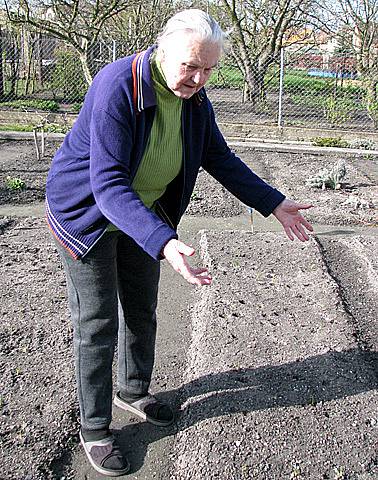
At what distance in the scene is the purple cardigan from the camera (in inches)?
76.9

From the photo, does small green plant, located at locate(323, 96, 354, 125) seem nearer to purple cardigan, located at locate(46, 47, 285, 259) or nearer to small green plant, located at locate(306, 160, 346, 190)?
small green plant, located at locate(306, 160, 346, 190)

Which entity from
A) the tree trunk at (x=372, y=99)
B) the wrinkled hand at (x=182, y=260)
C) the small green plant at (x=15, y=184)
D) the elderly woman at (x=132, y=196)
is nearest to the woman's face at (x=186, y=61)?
the elderly woman at (x=132, y=196)

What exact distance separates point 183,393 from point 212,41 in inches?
69.5

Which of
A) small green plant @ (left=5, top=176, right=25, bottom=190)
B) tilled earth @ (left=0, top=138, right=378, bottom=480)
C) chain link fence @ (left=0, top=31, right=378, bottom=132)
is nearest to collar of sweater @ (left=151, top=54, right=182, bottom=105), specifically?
tilled earth @ (left=0, top=138, right=378, bottom=480)

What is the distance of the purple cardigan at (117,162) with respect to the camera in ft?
6.41

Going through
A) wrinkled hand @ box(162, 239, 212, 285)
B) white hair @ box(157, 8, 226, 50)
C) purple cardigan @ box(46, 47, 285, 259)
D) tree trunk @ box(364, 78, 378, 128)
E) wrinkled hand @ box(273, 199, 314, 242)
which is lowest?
tree trunk @ box(364, 78, 378, 128)

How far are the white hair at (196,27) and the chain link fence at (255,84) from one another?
912cm

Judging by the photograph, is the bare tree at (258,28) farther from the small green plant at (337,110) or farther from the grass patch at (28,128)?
the grass patch at (28,128)

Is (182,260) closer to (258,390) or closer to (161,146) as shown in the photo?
(161,146)

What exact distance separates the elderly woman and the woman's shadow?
0.10m

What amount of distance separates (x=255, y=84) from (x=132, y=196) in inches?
450

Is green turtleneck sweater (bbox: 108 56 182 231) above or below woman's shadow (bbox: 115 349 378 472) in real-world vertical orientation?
above

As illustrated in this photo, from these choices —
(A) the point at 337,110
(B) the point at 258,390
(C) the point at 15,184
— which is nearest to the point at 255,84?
(A) the point at 337,110

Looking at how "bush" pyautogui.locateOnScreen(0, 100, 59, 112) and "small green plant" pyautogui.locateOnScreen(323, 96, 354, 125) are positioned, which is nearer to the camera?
"small green plant" pyautogui.locateOnScreen(323, 96, 354, 125)
